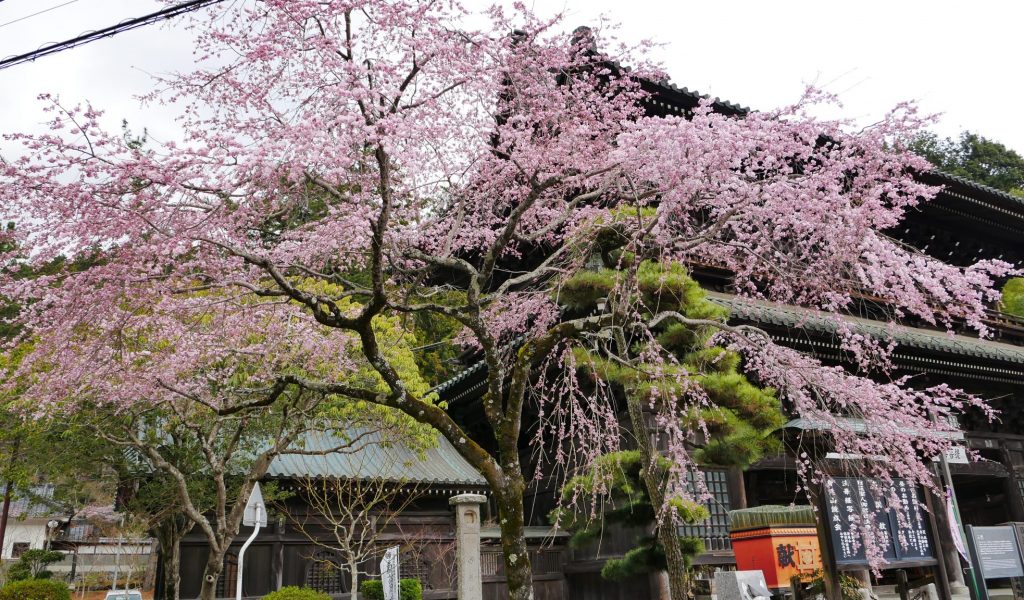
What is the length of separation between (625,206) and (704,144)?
5.42 ft

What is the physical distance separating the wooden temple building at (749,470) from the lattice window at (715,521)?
2 cm

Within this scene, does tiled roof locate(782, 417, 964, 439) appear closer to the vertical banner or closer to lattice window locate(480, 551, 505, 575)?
the vertical banner

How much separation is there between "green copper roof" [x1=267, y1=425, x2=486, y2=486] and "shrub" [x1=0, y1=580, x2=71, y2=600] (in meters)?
4.64

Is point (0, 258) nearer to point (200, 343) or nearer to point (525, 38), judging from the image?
point (200, 343)

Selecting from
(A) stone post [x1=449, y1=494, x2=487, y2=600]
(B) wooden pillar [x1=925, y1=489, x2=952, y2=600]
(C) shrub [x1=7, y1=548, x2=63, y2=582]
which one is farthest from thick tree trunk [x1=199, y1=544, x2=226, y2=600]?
(C) shrub [x1=7, y1=548, x2=63, y2=582]

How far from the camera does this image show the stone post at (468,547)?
754 cm

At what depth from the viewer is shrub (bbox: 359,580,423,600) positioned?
40.5 ft

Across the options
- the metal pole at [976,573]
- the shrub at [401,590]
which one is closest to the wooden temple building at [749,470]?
the shrub at [401,590]

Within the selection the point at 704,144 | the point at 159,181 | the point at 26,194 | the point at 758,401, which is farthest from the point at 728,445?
the point at 26,194

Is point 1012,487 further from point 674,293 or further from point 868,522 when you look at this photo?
point 674,293

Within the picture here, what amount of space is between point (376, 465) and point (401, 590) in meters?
2.88

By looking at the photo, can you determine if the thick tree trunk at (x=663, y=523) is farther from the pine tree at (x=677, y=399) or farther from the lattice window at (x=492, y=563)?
the lattice window at (x=492, y=563)

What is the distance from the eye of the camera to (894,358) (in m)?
11.2

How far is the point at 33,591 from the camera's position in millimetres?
12930
